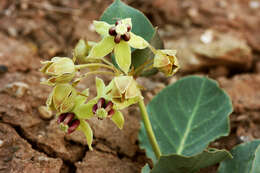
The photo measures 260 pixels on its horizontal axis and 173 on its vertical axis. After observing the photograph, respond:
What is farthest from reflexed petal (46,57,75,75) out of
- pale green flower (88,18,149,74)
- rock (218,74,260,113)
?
rock (218,74,260,113)

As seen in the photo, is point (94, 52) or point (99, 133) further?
point (99, 133)

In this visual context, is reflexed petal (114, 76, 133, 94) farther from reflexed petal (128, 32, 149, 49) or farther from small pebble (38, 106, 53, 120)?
small pebble (38, 106, 53, 120)

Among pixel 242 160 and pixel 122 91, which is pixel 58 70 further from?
pixel 242 160

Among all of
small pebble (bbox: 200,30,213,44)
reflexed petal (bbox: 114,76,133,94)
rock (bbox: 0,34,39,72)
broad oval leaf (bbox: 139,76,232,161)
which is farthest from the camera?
small pebble (bbox: 200,30,213,44)

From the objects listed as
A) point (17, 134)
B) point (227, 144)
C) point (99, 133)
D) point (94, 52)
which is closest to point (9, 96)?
point (17, 134)

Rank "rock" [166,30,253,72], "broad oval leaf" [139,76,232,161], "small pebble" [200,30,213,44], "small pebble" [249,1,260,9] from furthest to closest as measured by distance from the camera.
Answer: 1. "small pebble" [249,1,260,9]
2. "small pebble" [200,30,213,44]
3. "rock" [166,30,253,72]
4. "broad oval leaf" [139,76,232,161]

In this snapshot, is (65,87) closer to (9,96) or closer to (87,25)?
(9,96)

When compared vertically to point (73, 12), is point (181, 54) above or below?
below

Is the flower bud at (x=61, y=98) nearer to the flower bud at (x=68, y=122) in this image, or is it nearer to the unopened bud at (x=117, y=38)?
the flower bud at (x=68, y=122)
